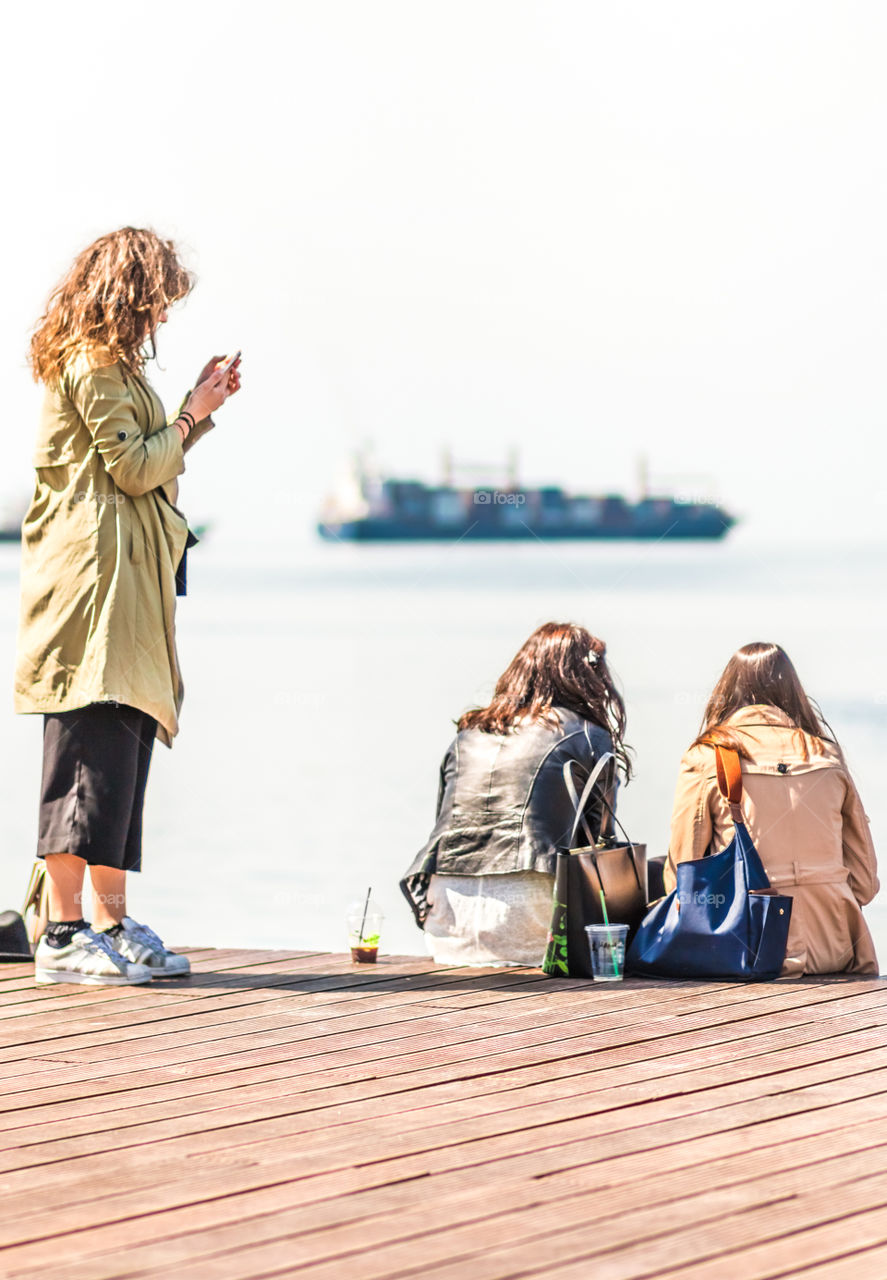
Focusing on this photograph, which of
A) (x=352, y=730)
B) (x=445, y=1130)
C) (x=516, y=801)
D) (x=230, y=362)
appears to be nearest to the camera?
(x=445, y=1130)

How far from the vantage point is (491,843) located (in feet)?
12.7

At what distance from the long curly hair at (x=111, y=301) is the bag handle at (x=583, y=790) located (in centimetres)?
127

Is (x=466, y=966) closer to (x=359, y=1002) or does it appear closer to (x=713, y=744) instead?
(x=359, y=1002)

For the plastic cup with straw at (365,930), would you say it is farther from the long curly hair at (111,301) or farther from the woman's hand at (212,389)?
the long curly hair at (111,301)

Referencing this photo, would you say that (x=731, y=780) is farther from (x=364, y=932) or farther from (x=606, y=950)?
(x=364, y=932)

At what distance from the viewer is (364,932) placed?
13.1 feet

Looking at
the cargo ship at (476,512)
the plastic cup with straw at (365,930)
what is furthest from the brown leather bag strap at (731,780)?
the cargo ship at (476,512)

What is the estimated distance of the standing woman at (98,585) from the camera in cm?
351

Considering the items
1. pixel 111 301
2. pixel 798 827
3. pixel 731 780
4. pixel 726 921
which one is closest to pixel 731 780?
pixel 731 780

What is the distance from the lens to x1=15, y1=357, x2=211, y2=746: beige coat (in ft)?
11.5

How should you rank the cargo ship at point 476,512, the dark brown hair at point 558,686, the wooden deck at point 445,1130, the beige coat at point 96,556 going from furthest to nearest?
the cargo ship at point 476,512
the dark brown hair at point 558,686
the beige coat at point 96,556
the wooden deck at point 445,1130

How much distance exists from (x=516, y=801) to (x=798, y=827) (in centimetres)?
62

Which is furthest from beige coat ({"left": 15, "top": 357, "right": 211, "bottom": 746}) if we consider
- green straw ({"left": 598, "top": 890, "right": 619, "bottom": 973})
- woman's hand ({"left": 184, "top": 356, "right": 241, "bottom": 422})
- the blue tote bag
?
the blue tote bag

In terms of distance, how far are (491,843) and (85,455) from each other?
123 centimetres
